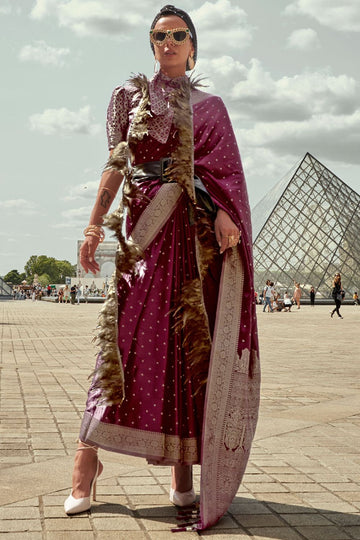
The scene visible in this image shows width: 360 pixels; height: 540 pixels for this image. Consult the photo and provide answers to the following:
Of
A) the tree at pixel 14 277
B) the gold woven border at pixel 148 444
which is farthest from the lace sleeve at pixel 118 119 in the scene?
the tree at pixel 14 277

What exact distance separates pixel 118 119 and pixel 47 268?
170 m

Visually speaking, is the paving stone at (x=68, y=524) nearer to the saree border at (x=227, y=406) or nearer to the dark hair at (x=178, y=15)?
the saree border at (x=227, y=406)

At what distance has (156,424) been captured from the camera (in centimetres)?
→ 301

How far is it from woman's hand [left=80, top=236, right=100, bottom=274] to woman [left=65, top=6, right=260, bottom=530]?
192mm

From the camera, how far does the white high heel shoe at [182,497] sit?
3.22 m

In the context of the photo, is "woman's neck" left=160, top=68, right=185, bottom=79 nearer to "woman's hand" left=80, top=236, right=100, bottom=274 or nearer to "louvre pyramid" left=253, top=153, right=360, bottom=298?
"woman's hand" left=80, top=236, right=100, bottom=274

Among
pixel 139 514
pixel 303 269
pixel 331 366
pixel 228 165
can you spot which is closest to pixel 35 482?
pixel 139 514

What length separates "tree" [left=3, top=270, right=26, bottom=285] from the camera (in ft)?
592

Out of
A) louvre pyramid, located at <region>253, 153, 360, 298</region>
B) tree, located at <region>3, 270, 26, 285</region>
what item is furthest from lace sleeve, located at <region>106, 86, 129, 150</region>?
tree, located at <region>3, 270, 26, 285</region>

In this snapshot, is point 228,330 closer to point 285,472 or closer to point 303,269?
point 285,472

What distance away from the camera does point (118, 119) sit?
334cm

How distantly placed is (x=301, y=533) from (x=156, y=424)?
26.9 inches

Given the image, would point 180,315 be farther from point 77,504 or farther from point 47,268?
point 47,268

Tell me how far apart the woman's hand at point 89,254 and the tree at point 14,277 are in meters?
179
